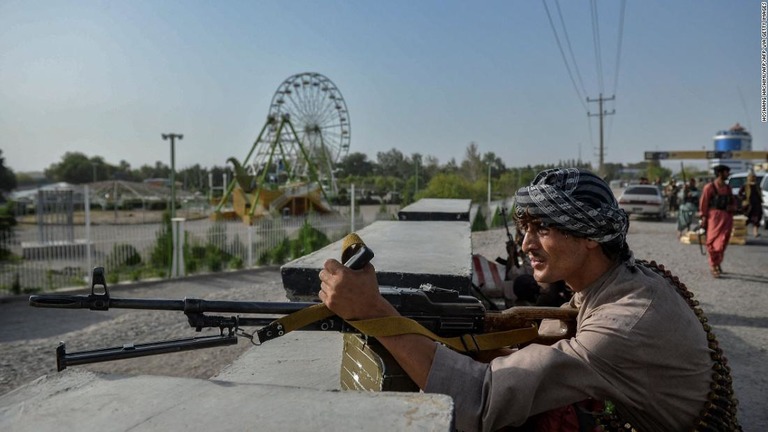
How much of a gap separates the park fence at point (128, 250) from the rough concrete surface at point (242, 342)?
1.95ft

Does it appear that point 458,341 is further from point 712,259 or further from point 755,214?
point 755,214

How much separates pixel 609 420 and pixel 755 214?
45.3 ft

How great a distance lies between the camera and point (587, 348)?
137cm

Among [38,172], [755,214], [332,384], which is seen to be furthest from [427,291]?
[38,172]

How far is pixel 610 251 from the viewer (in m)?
1.55

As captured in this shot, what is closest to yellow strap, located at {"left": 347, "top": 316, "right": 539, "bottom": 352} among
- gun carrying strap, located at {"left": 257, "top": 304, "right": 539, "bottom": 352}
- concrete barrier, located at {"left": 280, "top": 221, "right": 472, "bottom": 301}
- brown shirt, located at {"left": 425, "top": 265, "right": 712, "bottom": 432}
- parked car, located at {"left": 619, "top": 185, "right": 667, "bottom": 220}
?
gun carrying strap, located at {"left": 257, "top": 304, "right": 539, "bottom": 352}

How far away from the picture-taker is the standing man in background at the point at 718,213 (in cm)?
830

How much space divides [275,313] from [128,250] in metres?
11.2

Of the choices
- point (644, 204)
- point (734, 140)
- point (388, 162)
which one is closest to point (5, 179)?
point (388, 162)

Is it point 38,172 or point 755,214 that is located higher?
point 38,172

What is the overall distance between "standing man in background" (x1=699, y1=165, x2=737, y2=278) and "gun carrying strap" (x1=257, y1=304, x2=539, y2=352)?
798 centimetres

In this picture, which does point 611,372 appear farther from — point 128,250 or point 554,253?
point 128,250

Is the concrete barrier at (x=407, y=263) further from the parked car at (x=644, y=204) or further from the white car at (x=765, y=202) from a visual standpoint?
the parked car at (x=644, y=204)

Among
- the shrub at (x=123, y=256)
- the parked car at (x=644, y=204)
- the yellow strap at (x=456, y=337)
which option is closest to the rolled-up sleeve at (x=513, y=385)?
the yellow strap at (x=456, y=337)
